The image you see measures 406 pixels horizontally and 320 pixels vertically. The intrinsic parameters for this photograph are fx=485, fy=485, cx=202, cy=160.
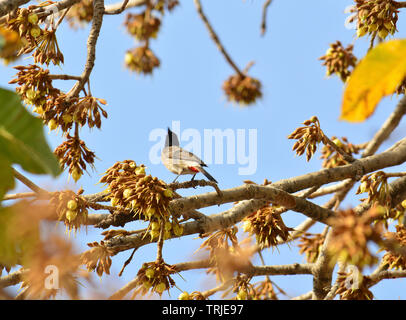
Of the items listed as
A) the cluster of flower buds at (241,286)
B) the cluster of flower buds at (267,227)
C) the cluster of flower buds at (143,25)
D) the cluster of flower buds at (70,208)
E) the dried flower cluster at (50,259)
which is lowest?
the dried flower cluster at (50,259)

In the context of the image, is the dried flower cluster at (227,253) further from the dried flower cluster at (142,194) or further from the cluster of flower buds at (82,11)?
the cluster of flower buds at (82,11)

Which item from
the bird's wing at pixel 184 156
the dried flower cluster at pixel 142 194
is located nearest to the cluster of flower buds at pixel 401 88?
the bird's wing at pixel 184 156

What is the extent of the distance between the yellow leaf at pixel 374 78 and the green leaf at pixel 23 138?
54cm

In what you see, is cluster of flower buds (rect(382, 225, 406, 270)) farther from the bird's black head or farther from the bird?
the bird's black head

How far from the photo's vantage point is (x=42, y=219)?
1173mm

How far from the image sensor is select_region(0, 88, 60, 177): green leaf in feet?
2.80

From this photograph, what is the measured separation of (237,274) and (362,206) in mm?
997

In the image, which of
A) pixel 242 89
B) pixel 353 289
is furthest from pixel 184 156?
pixel 242 89

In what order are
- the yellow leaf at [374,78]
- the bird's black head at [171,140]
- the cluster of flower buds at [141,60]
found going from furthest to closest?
the cluster of flower buds at [141,60]
the bird's black head at [171,140]
the yellow leaf at [374,78]

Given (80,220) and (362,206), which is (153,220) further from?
(362,206)

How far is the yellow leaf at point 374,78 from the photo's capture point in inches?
31.3

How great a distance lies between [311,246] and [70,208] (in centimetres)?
306

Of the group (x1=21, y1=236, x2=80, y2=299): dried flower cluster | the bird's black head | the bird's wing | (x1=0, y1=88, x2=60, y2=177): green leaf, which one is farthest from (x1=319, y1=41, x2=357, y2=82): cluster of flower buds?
(x1=0, y1=88, x2=60, y2=177): green leaf
